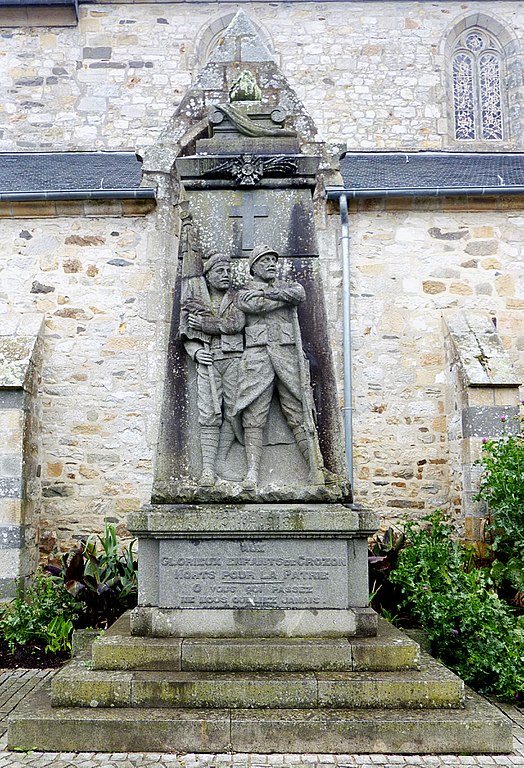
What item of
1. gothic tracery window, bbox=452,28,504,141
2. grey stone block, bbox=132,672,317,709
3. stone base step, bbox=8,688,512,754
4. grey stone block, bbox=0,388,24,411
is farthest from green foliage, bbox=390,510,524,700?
gothic tracery window, bbox=452,28,504,141

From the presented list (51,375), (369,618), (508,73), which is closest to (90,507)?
(51,375)

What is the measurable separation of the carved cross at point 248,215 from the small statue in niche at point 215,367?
17.4 inches

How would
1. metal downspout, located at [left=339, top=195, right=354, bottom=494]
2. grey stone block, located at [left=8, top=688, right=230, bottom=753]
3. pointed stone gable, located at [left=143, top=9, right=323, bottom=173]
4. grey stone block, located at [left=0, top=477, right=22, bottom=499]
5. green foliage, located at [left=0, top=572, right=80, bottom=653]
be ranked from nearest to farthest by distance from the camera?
grey stone block, located at [left=8, top=688, right=230, bottom=753] → pointed stone gable, located at [left=143, top=9, right=323, bottom=173] → green foliage, located at [left=0, top=572, right=80, bottom=653] → grey stone block, located at [left=0, top=477, right=22, bottom=499] → metal downspout, located at [left=339, top=195, right=354, bottom=494]

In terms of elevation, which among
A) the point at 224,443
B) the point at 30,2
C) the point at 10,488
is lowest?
the point at 10,488

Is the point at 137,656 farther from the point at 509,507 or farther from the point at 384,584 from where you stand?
the point at 509,507

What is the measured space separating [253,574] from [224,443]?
85 centimetres

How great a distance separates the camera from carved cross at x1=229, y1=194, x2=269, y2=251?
4.99 m

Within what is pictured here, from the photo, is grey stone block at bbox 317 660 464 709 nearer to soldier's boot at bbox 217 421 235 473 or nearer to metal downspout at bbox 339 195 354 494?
soldier's boot at bbox 217 421 235 473

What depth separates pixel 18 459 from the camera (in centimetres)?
778

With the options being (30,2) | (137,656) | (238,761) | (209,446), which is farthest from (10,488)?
(30,2)

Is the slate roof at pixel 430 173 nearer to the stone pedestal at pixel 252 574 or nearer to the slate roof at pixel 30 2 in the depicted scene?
the slate roof at pixel 30 2

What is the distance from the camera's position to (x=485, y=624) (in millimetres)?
5027

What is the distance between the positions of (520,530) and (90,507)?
4899mm

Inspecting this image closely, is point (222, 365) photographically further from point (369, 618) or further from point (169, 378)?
point (369, 618)
